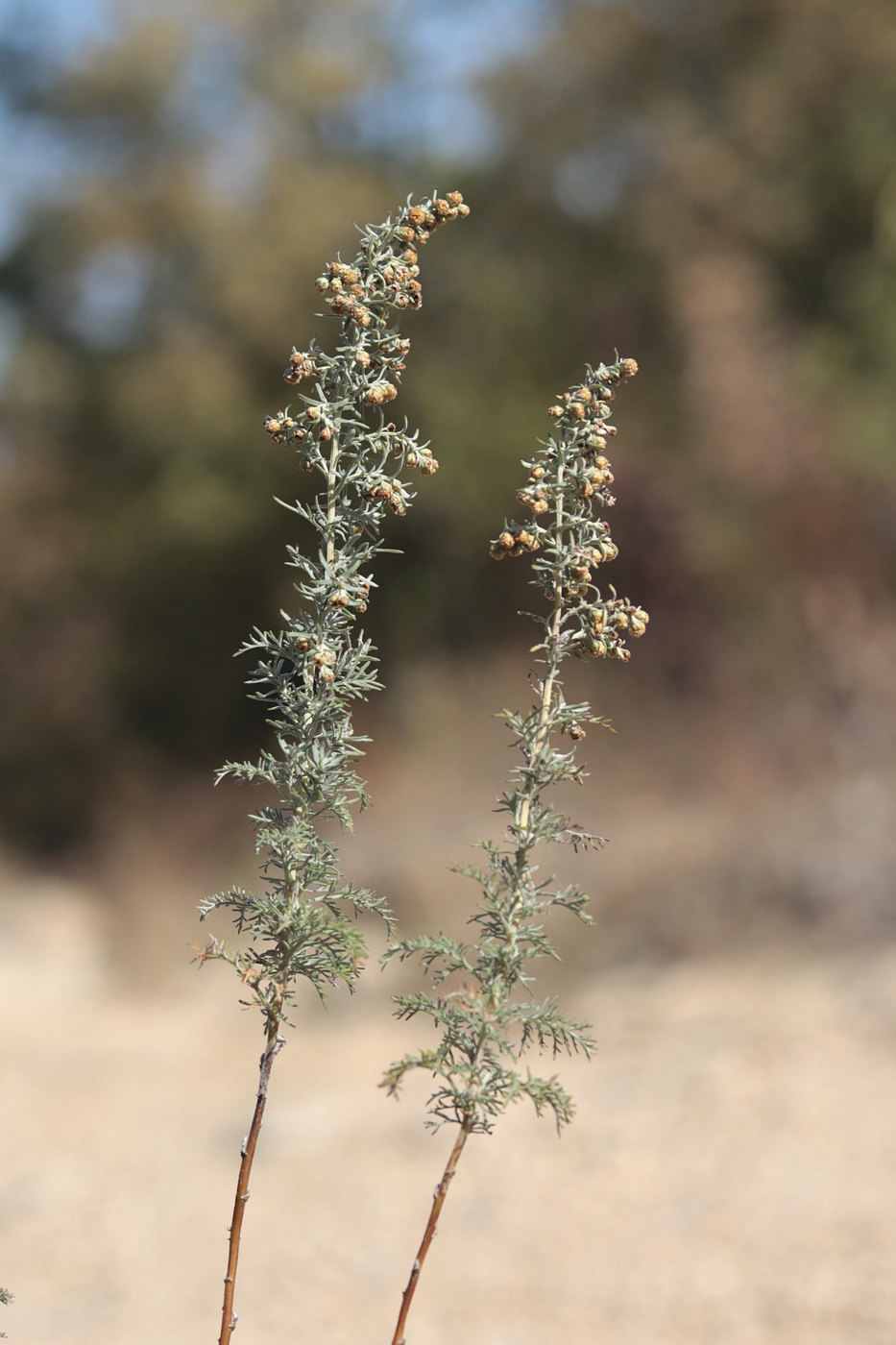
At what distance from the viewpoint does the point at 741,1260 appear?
3980mm

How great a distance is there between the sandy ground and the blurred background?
0.26 ft

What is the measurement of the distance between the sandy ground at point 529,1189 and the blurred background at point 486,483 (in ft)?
0.26

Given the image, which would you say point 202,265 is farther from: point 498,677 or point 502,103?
point 498,677

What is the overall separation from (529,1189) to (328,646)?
383 centimetres

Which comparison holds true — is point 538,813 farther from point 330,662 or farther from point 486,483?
point 486,483

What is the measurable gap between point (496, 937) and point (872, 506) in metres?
9.44

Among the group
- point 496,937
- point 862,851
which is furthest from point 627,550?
point 496,937

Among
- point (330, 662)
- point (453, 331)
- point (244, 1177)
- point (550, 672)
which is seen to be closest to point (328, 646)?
point (330, 662)

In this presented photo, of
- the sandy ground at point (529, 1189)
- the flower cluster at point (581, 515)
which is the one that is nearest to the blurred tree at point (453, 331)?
the sandy ground at point (529, 1189)

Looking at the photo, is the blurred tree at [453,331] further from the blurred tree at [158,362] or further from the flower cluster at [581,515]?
the flower cluster at [581,515]

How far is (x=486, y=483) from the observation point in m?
12.0

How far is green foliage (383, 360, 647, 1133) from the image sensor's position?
4.74ft

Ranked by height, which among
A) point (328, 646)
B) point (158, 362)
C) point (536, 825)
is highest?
point (158, 362)

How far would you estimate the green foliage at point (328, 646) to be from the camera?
4.83 feet
